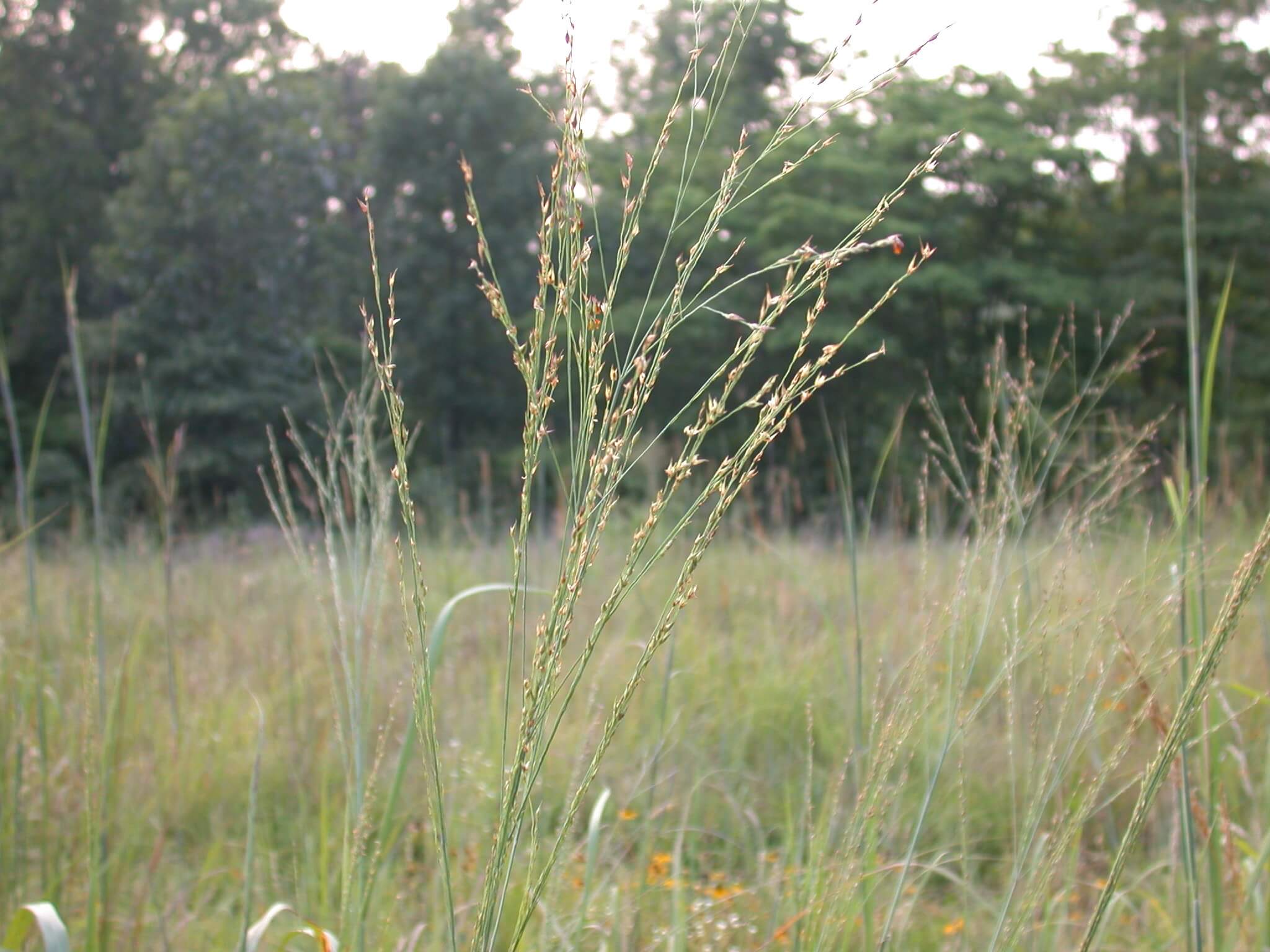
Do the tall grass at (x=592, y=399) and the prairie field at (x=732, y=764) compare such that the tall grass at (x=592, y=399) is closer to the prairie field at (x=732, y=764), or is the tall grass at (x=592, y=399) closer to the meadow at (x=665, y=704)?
the meadow at (x=665, y=704)

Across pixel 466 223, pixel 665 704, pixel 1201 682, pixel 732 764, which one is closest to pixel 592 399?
pixel 1201 682

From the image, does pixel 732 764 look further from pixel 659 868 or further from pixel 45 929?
pixel 45 929

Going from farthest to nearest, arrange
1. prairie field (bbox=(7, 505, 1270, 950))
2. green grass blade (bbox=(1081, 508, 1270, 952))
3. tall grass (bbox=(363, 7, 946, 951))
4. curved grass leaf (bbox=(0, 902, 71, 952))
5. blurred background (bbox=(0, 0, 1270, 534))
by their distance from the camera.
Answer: blurred background (bbox=(0, 0, 1270, 534)) < prairie field (bbox=(7, 505, 1270, 950)) < curved grass leaf (bbox=(0, 902, 71, 952)) < green grass blade (bbox=(1081, 508, 1270, 952)) < tall grass (bbox=(363, 7, 946, 951))

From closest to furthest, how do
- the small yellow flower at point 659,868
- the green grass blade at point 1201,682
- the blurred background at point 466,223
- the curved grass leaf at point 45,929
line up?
the green grass blade at point 1201,682
the curved grass leaf at point 45,929
the small yellow flower at point 659,868
the blurred background at point 466,223

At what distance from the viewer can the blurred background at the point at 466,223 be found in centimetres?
1631

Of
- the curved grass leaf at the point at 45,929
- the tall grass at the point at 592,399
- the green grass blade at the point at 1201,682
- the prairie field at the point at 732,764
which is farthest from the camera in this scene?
the prairie field at the point at 732,764

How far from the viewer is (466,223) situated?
53.8ft

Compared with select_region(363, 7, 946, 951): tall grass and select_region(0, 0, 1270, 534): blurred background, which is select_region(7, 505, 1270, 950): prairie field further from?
select_region(0, 0, 1270, 534): blurred background

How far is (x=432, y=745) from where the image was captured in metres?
0.81

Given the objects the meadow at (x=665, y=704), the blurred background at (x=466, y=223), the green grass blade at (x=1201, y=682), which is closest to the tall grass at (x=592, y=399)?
the meadow at (x=665, y=704)

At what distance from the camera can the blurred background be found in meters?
16.3

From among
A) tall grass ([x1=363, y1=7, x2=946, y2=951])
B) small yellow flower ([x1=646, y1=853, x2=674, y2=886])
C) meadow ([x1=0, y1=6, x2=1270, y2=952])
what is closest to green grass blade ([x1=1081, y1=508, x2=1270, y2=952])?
meadow ([x1=0, y1=6, x2=1270, y2=952])

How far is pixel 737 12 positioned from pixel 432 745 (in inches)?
24.4

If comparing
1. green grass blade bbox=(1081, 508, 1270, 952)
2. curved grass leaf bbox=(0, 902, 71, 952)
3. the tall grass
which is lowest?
curved grass leaf bbox=(0, 902, 71, 952)
